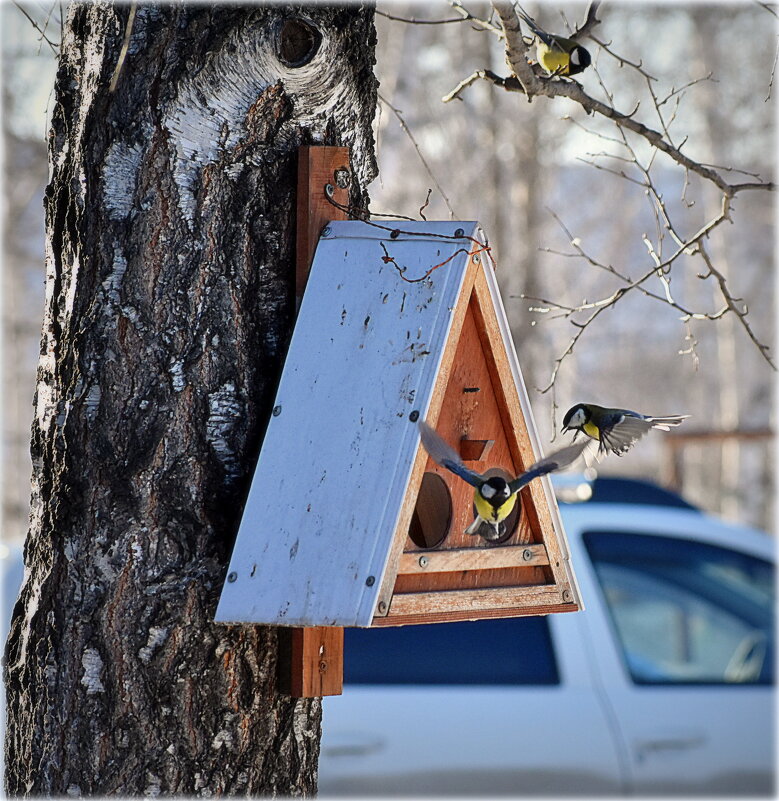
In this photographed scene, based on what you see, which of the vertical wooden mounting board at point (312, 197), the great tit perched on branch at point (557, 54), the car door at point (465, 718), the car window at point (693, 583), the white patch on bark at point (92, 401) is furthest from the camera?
the car window at point (693, 583)

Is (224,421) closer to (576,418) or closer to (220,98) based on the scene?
(220,98)

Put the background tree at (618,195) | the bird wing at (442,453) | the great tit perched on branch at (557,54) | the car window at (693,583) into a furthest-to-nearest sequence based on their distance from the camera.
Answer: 1. the background tree at (618,195)
2. the car window at (693,583)
3. the great tit perched on branch at (557,54)
4. the bird wing at (442,453)

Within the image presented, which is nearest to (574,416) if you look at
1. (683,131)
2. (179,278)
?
(179,278)

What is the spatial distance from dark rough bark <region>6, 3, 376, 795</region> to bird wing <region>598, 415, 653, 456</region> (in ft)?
2.35

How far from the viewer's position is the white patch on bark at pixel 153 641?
6.77ft

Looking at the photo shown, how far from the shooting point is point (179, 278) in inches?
84.7

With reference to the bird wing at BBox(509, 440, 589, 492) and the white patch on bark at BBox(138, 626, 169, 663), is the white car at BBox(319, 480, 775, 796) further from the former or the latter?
the bird wing at BBox(509, 440, 589, 492)

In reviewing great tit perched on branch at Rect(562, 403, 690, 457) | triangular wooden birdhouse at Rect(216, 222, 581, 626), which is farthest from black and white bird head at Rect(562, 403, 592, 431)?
triangular wooden birdhouse at Rect(216, 222, 581, 626)

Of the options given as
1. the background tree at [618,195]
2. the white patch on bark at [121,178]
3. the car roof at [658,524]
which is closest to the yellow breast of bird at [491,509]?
the white patch on bark at [121,178]

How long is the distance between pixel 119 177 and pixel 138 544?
69 cm

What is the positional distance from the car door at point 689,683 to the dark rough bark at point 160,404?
2.26 metres

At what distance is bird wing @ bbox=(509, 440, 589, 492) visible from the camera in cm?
202

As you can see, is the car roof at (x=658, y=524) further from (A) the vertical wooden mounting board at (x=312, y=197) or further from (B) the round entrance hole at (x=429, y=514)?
(A) the vertical wooden mounting board at (x=312, y=197)

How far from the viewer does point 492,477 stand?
2.12m
